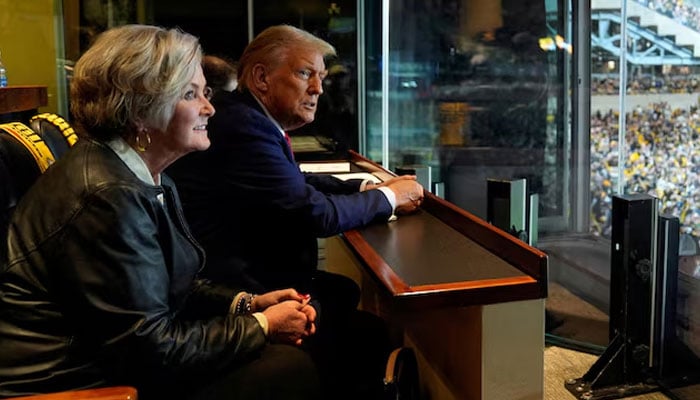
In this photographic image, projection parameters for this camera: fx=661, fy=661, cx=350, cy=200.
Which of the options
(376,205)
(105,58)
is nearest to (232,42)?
(376,205)

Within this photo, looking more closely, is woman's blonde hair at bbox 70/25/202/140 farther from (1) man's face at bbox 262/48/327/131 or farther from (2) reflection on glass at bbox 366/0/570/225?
(2) reflection on glass at bbox 366/0/570/225

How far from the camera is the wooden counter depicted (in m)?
1.31

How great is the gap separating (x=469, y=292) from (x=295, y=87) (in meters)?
0.84

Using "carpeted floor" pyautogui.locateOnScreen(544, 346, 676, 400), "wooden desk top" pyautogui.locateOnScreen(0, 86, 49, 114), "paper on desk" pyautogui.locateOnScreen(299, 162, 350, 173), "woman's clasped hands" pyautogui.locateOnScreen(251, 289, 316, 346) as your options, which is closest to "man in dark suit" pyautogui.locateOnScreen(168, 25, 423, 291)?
"woman's clasped hands" pyautogui.locateOnScreen(251, 289, 316, 346)

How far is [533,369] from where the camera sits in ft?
A: 4.80

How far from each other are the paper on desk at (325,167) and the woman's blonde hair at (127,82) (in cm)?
155

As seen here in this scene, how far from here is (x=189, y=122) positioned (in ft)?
4.43

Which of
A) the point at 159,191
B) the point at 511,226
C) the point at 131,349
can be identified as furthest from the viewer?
the point at 511,226

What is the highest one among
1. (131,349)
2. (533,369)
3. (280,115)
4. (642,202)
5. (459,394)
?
(280,115)

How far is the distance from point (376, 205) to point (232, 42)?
2.80 metres

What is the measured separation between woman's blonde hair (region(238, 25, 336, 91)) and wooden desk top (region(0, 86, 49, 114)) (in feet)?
4.63

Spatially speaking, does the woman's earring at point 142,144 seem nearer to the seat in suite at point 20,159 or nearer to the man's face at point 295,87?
the seat in suite at point 20,159

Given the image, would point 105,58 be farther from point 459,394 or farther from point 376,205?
point 459,394

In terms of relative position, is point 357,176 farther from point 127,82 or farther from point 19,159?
point 127,82
